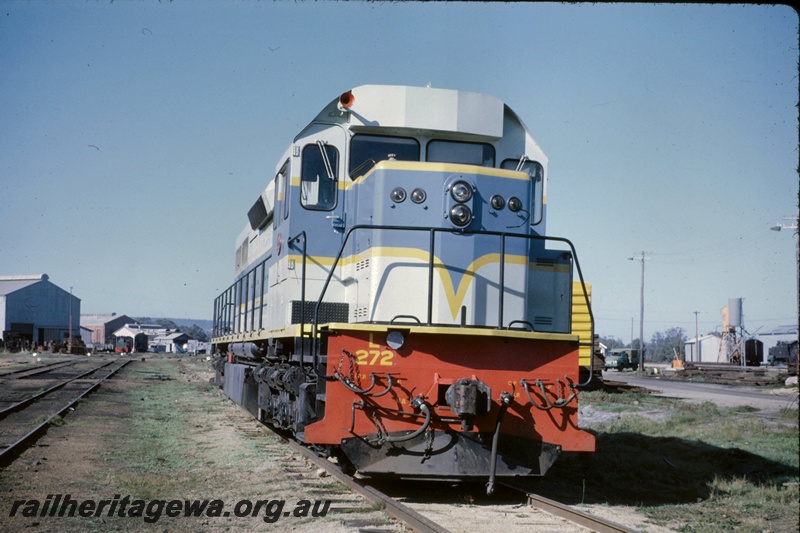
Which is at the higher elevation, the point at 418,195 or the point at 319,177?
the point at 319,177

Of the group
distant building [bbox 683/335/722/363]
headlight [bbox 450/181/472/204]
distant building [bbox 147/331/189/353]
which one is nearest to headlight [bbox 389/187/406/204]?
headlight [bbox 450/181/472/204]

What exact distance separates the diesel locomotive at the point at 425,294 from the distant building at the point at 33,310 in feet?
213

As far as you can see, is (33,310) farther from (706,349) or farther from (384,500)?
(384,500)

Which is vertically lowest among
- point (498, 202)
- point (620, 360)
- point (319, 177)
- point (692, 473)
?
point (620, 360)

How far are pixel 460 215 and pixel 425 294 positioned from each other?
82cm

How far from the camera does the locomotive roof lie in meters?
7.81

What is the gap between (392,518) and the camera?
5.86 m

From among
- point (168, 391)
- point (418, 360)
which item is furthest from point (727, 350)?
point (418, 360)

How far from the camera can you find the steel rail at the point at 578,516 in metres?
5.60

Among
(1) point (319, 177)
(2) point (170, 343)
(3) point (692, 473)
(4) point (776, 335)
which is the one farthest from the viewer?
(2) point (170, 343)

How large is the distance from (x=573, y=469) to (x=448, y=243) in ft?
11.9

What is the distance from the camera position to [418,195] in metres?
7.40

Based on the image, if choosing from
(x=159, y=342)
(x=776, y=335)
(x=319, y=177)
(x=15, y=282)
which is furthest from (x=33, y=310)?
(x=319, y=177)
